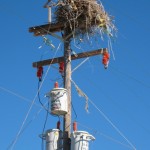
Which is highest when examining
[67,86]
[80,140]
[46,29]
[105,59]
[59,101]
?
[46,29]

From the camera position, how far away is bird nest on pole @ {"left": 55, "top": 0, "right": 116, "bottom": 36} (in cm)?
1052

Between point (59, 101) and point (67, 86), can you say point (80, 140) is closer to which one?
point (59, 101)

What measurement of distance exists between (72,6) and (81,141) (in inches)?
116

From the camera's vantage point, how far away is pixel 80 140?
8.91 meters

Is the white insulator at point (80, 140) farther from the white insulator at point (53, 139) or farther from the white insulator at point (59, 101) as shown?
the white insulator at point (59, 101)

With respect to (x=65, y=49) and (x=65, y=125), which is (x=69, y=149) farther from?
(x=65, y=49)

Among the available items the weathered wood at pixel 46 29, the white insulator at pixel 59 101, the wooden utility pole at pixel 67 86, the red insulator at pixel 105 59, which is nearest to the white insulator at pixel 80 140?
the wooden utility pole at pixel 67 86

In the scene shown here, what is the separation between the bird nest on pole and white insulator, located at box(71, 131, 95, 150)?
2.27 meters

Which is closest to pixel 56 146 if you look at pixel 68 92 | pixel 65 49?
pixel 68 92

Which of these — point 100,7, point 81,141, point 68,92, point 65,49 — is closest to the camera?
point 81,141

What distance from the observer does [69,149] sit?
9.14 m

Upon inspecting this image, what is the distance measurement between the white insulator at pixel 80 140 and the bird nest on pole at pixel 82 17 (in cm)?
227

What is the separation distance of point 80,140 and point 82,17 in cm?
280

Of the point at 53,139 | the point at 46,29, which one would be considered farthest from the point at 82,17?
the point at 53,139
